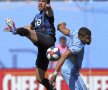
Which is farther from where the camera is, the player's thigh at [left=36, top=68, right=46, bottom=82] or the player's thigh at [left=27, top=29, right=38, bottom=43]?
the player's thigh at [left=36, top=68, right=46, bottom=82]

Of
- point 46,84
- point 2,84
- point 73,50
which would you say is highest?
Result: point 73,50

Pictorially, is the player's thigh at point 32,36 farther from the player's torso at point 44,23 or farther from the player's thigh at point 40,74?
the player's thigh at point 40,74

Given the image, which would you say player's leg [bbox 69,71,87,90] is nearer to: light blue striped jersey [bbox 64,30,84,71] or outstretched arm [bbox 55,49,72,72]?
light blue striped jersey [bbox 64,30,84,71]

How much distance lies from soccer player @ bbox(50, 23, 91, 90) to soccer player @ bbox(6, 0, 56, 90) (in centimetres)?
50

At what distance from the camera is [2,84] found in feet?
54.9

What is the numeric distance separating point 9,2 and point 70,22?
164cm

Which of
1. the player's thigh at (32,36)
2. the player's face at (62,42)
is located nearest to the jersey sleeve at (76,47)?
the player's thigh at (32,36)

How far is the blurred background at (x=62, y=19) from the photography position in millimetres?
18547

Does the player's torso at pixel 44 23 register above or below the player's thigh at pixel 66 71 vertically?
above

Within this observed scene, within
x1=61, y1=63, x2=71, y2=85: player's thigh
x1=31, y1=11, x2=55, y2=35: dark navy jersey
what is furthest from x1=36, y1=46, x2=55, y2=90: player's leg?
x1=61, y1=63, x2=71, y2=85: player's thigh

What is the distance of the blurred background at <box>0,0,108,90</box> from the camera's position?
1855 cm

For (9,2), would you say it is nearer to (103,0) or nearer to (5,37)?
(5,37)

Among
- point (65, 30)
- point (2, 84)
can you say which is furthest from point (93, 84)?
point (65, 30)

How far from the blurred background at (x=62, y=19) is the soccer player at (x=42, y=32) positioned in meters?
4.59
